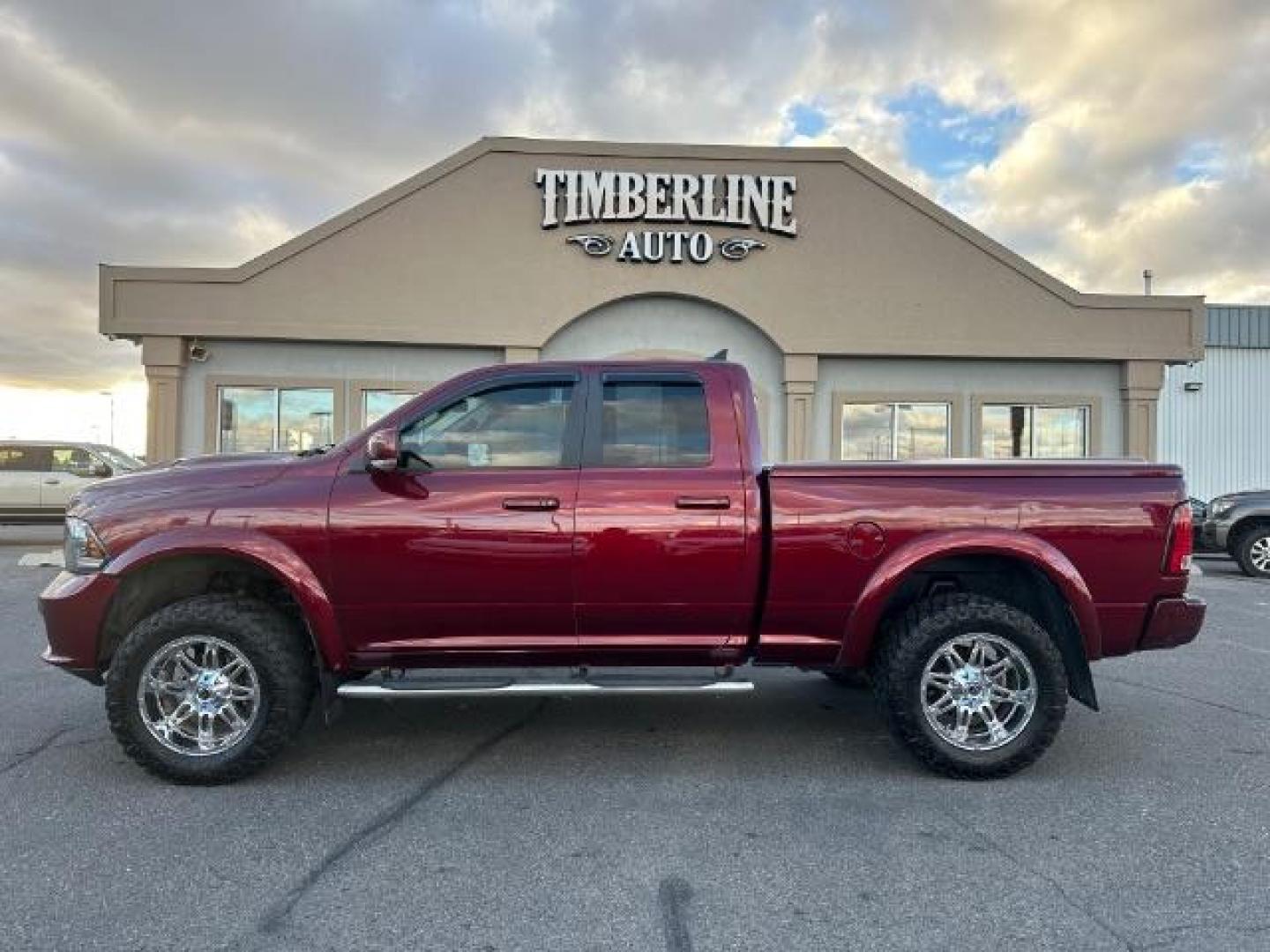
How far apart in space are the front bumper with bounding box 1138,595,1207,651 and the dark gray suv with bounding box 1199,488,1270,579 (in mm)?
9898

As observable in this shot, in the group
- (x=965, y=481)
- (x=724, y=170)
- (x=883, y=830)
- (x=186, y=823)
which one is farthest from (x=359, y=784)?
(x=724, y=170)

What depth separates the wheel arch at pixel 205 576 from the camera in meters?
4.03

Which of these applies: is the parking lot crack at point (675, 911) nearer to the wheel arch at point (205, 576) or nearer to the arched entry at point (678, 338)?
the wheel arch at point (205, 576)

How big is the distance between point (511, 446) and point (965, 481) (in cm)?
230

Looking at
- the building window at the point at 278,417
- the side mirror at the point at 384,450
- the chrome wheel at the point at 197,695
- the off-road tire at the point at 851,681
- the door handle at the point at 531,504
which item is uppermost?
the building window at the point at 278,417

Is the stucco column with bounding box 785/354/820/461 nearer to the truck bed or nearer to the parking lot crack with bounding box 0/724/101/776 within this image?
the truck bed

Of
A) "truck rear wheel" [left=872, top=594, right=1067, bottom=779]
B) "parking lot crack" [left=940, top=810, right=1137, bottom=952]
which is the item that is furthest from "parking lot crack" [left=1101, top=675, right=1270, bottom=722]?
"parking lot crack" [left=940, top=810, right=1137, bottom=952]

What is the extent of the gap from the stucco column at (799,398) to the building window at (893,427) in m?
0.86

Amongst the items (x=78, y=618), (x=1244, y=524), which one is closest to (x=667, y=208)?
(x=1244, y=524)

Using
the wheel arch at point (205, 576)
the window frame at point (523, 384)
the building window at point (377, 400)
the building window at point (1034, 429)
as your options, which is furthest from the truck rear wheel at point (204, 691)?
the building window at point (1034, 429)

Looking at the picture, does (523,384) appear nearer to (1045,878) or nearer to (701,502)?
(701,502)

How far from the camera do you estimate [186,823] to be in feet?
12.0

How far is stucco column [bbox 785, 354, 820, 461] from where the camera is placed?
14.8 m

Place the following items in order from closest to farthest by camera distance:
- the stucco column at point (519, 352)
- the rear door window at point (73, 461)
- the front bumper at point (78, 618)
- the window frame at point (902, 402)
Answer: the front bumper at point (78, 618)
the stucco column at point (519, 352)
the window frame at point (902, 402)
the rear door window at point (73, 461)
